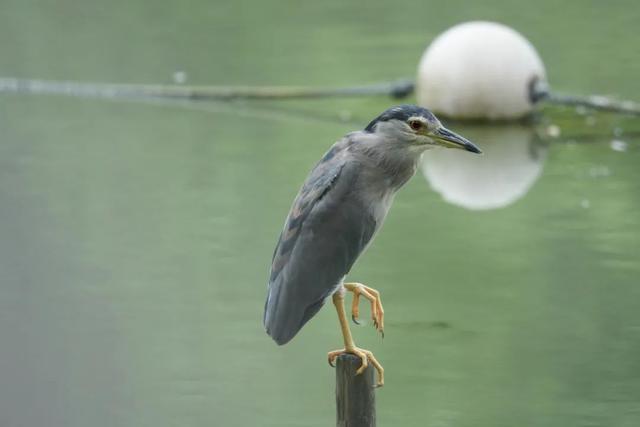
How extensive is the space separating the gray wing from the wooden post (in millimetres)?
159

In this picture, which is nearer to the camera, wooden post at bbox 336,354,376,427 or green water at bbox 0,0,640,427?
wooden post at bbox 336,354,376,427

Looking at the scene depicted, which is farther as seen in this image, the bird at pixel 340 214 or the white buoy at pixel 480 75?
the white buoy at pixel 480 75

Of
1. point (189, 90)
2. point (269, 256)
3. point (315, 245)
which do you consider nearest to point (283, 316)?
point (315, 245)

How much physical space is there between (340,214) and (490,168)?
4670 mm

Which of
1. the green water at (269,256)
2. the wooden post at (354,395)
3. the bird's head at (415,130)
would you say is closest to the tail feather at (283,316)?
the wooden post at (354,395)

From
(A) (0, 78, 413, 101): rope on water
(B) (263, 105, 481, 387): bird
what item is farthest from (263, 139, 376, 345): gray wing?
(A) (0, 78, 413, 101): rope on water

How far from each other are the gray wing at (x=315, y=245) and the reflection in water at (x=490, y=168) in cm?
396

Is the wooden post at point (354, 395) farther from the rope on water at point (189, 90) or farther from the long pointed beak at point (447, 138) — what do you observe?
the rope on water at point (189, 90)

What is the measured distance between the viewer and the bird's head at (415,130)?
3.75 metres

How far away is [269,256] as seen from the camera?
23.2 feet

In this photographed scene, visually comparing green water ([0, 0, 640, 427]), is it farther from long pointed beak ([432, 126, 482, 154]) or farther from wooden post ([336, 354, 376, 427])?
long pointed beak ([432, 126, 482, 154])

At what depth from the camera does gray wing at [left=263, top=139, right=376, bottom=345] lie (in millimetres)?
3766

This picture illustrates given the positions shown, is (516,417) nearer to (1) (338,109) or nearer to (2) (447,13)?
(1) (338,109)

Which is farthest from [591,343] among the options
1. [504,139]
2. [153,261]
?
[504,139]
